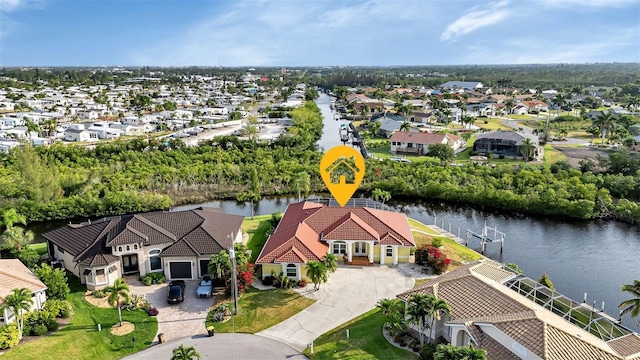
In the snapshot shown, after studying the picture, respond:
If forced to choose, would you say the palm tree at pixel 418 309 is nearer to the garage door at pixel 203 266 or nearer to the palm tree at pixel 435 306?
the palm tree at pixel 435 306

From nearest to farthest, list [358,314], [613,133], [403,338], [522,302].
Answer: [522,302] < [403,338] < [358,314] < [613,133]

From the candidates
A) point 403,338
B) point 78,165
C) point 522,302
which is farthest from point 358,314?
point 78,165

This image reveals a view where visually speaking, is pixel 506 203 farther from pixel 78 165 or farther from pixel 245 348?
pixel 78 165

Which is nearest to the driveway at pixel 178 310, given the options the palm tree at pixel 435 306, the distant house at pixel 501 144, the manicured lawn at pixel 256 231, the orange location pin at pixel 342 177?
the manicured lawn at pixel 256 231

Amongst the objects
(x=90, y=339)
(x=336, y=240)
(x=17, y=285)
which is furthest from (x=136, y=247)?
(x=336, y=240)

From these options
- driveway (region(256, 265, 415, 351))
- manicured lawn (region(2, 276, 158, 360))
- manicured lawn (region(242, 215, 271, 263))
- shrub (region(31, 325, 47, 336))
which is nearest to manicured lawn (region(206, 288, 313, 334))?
driveway (region(256, 265, 415, 351))

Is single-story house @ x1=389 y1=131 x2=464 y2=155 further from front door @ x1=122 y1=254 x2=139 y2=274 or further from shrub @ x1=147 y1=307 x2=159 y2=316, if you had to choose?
shrub @ x1=147 y1=307 x2=159 y2=316

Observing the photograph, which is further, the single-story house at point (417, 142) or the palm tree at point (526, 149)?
the single-story house at point (417, 142)
